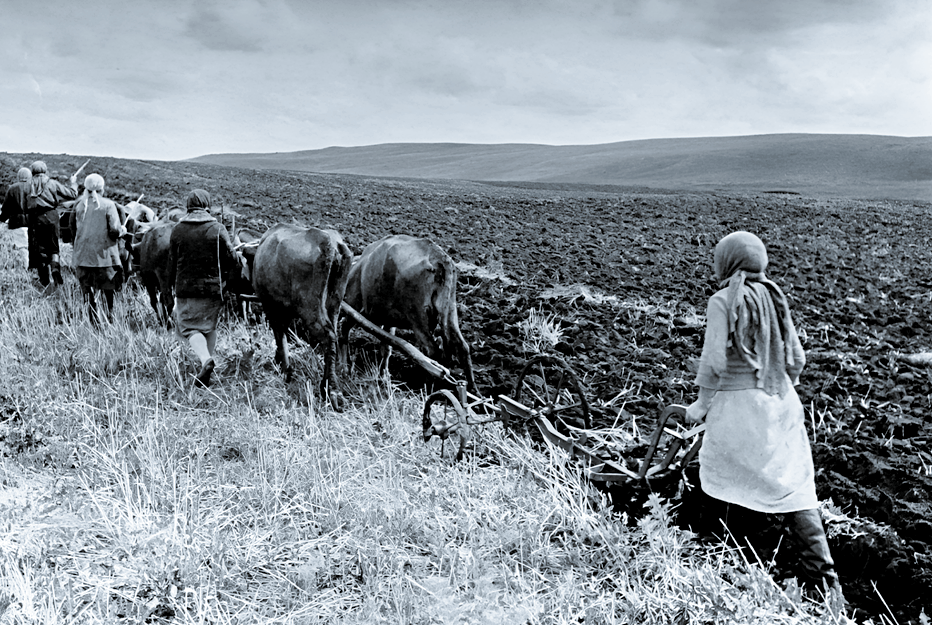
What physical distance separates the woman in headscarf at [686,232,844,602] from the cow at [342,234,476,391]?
2.96 meters

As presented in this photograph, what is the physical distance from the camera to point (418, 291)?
661 cm

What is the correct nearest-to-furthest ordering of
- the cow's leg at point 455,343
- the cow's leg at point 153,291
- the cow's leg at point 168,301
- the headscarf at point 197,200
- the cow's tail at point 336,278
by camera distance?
1. the cow's leg at point 455,343
2. the cow's tail at point 336,278
3. the headscarf at point 197,200
4. the cow's leg at point 168,301
5. the cow's leg at point 153,291

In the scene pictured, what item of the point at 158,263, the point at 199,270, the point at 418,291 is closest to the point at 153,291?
the point at 158,263

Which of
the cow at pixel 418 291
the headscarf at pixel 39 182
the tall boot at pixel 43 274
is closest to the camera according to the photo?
the cow at pixel 418 291

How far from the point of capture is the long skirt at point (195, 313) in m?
6.92

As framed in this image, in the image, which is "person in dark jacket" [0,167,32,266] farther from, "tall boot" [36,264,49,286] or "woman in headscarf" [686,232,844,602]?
"woman in headscarf" [686,232,844,602]

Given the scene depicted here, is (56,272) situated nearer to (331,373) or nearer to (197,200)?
(197,200)

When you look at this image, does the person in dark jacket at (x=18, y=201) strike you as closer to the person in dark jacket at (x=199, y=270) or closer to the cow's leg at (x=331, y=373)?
the person in dark jacket at (x=199, y=270)

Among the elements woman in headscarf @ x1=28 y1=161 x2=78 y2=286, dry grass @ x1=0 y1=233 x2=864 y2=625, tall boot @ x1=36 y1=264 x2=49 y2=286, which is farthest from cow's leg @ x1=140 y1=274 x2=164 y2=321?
tall boot @ x1=36 y1=264 x2=49 y2=286

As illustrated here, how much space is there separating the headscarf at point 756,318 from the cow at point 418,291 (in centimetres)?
307

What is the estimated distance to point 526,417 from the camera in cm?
483

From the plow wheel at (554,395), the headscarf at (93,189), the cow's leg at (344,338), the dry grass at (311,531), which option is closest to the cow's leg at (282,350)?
the cow's leg at (344,338)

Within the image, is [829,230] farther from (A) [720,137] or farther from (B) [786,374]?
(A) [720,137]

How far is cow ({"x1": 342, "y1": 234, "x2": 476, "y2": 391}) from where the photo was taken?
21.5 feet
